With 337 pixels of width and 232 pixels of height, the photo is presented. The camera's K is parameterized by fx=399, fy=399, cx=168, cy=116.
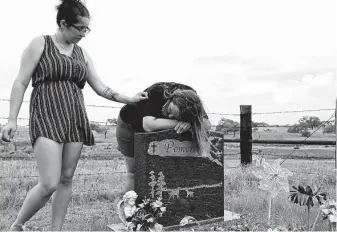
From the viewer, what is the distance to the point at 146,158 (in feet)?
11.0

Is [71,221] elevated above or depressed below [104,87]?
below

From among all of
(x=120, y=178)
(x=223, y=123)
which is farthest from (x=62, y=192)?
(x=223, y=123)

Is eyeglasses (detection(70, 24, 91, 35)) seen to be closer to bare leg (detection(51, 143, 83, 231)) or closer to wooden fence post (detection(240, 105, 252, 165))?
bare leg (detection(51, 143, 83, 231))

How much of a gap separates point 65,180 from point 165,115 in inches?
40.6

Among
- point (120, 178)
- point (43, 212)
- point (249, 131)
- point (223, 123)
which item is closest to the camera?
point (43, 212)

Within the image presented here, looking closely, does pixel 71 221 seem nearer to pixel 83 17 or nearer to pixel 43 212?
pixel 43 212

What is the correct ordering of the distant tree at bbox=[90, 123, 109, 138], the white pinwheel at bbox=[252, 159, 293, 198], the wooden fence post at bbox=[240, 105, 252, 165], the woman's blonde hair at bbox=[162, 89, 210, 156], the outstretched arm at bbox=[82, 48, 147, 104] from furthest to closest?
the wooden fence post at bbox=[240, 105, 252, 165] → the distant tree at bbox=[90, 123, 109, 138] → the white pinwheel at bbox=[252, 159, 293, 198] → the woman's blonde hair at bbox=[162, 89, 210, 156] → the outstretched arm at bbox=[82, 48, 147, 104]

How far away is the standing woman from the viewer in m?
2.58

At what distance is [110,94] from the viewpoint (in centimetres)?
306

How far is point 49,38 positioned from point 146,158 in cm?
126

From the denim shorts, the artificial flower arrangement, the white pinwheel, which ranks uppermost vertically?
the denim shorts

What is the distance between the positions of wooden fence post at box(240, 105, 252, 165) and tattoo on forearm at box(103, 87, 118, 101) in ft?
14.9

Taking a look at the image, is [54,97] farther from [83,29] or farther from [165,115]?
[165,115]

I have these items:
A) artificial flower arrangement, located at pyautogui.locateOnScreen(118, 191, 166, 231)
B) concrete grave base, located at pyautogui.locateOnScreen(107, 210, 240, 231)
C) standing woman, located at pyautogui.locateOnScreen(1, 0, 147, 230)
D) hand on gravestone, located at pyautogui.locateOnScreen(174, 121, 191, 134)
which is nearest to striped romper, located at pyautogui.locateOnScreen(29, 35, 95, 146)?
standing woman, located at pyautogui.locateOnScreen(1, 0, 147, 230)
